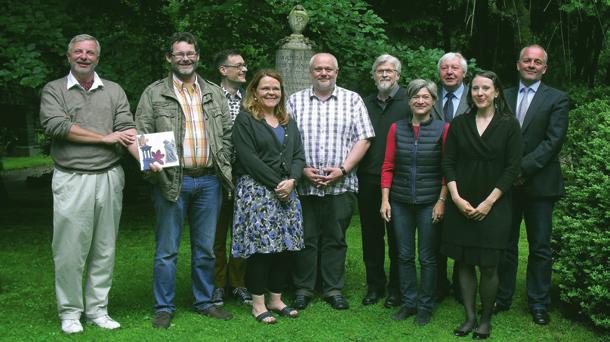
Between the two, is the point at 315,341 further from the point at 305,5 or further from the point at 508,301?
the point at 305,5

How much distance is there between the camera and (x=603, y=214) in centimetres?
525

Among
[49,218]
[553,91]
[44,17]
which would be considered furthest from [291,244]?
[49,218]

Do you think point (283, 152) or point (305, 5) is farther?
point (305, 5)

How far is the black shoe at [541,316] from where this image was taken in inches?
213

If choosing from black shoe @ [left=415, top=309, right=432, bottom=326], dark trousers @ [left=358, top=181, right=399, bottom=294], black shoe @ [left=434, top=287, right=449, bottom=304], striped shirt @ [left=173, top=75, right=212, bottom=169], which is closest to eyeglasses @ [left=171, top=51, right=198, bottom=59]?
striped shirt @ [left=173, top=75, right=212, bottom=169]

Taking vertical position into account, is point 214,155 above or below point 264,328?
above

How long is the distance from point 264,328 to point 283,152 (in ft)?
4.58

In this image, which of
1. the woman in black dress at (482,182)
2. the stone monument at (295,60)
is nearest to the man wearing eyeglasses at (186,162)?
the woman in black dress at (482,182)

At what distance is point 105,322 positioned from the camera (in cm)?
510

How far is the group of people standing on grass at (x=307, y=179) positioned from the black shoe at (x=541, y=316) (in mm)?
14

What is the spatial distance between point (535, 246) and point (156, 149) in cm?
315

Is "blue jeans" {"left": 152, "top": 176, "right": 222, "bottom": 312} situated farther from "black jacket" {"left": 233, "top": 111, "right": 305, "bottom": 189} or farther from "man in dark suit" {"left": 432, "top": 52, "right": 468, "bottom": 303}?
"man in dark suit" {"left": 432, "top": 52, "right": 468, "bottom": 303}

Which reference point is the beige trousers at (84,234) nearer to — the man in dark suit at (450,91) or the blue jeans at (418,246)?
the blue jeans at (418,246)

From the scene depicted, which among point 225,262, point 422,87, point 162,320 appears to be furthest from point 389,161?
point 162,320
